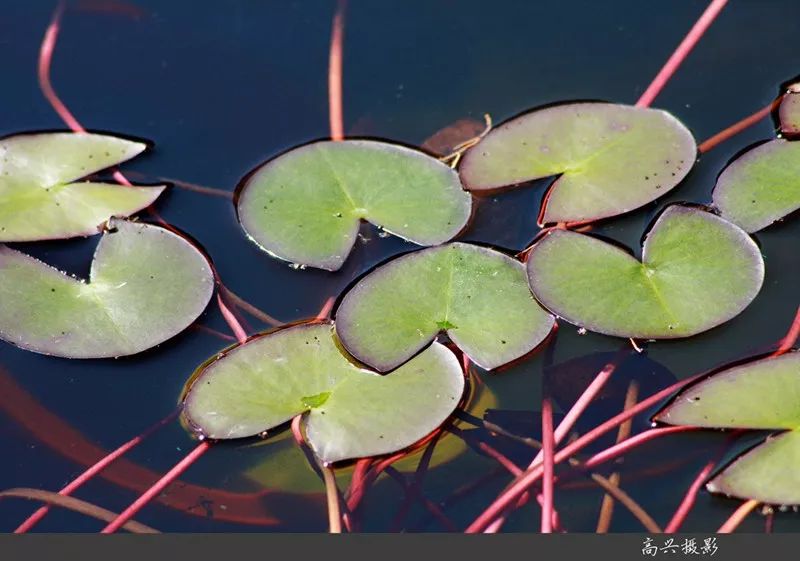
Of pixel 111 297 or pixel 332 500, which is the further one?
pixel 111 297

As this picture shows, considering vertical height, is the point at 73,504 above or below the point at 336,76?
below

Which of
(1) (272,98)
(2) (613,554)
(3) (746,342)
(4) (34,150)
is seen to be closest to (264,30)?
(1) (272,98)

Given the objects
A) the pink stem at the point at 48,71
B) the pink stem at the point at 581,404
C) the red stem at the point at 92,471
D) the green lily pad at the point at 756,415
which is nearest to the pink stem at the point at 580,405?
the pink stem at the point at 581,404

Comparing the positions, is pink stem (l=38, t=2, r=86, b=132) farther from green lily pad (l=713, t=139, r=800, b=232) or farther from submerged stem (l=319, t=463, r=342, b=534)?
green lily pad (l=713, t=139, r=800, b=232)

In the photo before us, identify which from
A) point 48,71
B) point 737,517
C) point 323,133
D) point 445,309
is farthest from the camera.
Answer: point 48,71

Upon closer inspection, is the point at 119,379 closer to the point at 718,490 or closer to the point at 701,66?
the point at 718,490

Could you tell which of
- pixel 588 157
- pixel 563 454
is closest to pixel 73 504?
pixel 563 454

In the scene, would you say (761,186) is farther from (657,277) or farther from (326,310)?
(326,310)
